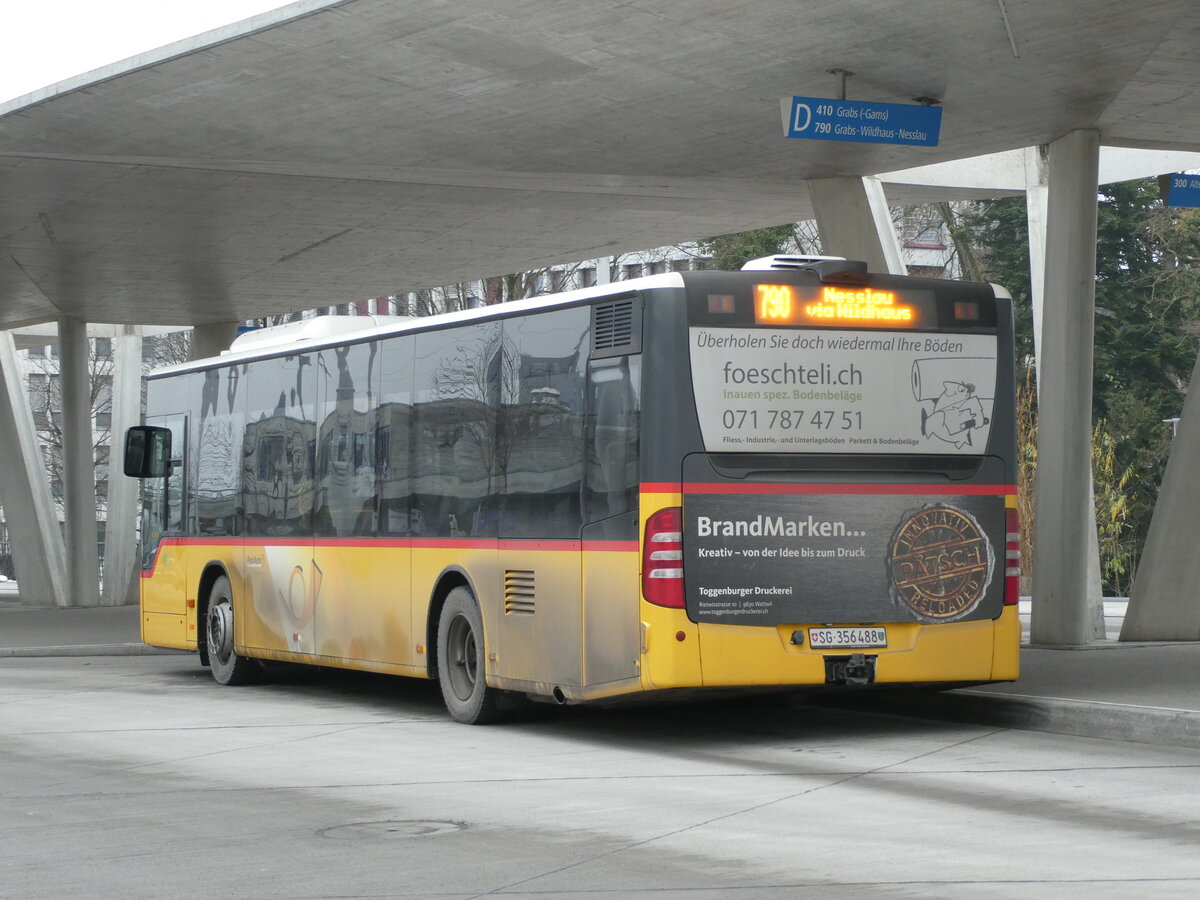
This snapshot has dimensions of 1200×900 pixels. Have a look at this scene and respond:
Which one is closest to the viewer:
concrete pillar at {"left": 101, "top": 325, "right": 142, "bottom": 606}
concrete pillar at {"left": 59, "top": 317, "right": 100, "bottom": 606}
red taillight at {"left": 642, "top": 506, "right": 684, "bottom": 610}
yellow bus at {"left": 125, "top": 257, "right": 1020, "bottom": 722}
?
red taillight at {"left": 642, "top": 506, "right": 684, "bottom": 610}

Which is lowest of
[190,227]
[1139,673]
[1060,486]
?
[1139,673]

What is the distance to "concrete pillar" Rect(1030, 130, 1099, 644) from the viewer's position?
Answer: 18.6 metres

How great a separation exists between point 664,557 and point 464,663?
9.00 feet

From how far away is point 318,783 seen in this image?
10.5m

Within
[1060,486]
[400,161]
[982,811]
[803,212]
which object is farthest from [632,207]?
[982,811]

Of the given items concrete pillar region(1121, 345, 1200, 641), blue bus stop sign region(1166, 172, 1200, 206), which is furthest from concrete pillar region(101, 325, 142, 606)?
blue bus stop sign region(1166, 172, 1200, 206)

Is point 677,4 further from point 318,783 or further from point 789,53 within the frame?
point 318,783

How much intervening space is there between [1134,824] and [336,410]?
8.64 meters

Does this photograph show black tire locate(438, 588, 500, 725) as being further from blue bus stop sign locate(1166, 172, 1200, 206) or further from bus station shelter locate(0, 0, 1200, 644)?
blue bus stop sign locate(1166, 172, 1200, 206)

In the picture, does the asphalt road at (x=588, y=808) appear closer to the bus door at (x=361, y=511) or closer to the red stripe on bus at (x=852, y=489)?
the bus door at (x=361, y=511)

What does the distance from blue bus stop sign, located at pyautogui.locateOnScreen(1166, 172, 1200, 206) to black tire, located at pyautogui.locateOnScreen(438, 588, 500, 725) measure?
33.2 ft

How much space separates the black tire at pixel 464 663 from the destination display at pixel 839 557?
221 centimetres

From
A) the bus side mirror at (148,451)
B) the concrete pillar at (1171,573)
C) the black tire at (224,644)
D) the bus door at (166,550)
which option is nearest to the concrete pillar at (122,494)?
the bus door at (166,550)

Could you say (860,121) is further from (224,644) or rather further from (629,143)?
(224,644)
